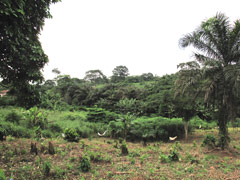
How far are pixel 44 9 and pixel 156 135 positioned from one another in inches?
402

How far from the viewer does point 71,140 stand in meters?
8.64

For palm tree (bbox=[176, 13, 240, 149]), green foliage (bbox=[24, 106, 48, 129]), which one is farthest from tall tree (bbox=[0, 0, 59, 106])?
green foliage (bbox=[24, 106, 48, 129])

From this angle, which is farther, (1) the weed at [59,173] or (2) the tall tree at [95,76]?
(2) the tall tree at [95,76]

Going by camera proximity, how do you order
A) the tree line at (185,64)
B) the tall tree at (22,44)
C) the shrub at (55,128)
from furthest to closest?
the shrub at (55,128) < the tree line at (185,64) < the tall tree at (22,44)

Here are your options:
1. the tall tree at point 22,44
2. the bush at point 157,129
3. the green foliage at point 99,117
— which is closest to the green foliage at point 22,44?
the tall tree at point 22,44

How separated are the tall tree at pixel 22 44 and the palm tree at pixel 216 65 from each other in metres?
5.93

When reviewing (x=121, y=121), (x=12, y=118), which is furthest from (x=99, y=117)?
(x=12, y=118)

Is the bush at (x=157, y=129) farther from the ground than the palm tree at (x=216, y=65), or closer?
closer

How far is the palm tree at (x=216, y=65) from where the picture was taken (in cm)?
662

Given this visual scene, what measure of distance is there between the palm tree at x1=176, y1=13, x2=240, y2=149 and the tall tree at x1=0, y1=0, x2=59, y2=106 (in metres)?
5.93

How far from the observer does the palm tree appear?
662 centimetres

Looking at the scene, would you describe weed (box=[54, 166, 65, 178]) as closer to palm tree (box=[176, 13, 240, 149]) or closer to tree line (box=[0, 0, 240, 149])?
tree line (box=[0, 0, 240, 149])

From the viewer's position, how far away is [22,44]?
3.99m

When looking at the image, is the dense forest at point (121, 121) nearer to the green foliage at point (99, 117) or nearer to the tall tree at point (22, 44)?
the tall tree at point (22, 44)
